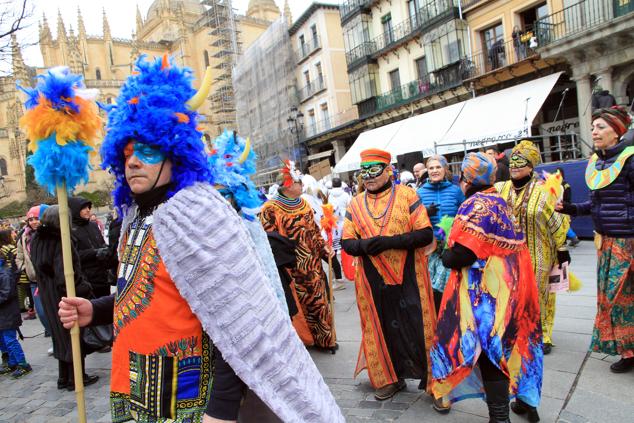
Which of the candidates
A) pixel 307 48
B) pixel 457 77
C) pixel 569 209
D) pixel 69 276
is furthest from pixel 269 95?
pixel 69 276

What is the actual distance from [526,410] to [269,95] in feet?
126

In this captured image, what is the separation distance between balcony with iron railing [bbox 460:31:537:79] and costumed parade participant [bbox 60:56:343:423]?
17.4m

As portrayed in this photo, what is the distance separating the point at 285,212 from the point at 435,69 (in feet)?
64.2

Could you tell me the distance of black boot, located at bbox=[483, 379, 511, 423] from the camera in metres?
2.85

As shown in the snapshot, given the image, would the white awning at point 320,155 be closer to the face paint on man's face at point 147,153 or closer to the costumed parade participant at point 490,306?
the costumed parade participant at point 490,306

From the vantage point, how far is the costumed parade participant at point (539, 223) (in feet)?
13.9

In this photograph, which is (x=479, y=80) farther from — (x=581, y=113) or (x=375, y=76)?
(x=375, y=76)

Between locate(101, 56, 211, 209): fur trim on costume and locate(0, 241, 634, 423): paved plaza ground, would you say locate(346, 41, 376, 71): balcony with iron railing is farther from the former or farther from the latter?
locate(101, 56, 211, 209): fur trim on costume

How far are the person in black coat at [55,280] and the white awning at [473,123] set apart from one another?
10103 mm

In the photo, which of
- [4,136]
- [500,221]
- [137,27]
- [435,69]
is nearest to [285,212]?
[500,221]

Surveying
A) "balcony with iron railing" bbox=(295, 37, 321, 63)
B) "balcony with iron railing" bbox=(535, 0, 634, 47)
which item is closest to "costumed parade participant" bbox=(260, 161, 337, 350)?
"balcony with iron railing" bbox=(535, 0, 634, 47)

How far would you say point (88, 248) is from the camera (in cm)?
591

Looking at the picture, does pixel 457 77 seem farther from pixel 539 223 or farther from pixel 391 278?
pixel 391 278

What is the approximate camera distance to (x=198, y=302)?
1.48 meters
